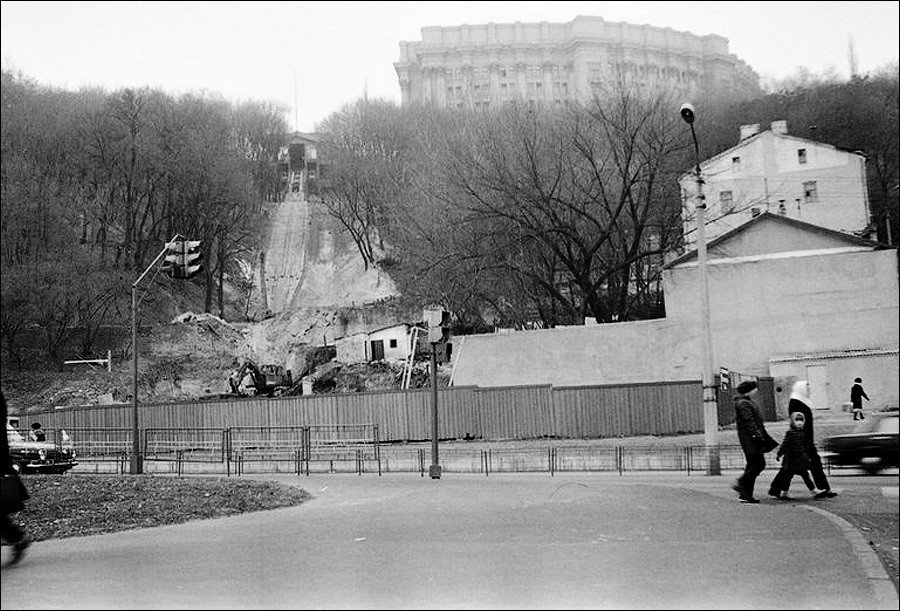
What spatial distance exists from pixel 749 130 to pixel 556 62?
12973mm

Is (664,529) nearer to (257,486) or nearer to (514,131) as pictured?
(257,486)

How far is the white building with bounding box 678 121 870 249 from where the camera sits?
2026 inches

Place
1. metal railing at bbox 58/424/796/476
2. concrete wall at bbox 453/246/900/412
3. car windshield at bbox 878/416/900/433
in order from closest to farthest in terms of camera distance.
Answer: car windshield at bbox 878/416/900/433, metal railing at bbox 58/424/796/476, concrete wall at bbox 453/246/900/412

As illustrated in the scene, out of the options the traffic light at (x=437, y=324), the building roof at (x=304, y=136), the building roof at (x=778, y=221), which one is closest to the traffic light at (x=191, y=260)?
the traffic light at (x=437, y=324)

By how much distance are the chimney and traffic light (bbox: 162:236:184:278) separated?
3855cm

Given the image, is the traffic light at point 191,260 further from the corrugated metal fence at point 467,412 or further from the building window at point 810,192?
the building window at point 810,192

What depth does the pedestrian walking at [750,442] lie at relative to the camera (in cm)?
1410

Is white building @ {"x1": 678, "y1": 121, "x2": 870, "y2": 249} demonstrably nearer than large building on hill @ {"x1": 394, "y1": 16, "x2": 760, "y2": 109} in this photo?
No

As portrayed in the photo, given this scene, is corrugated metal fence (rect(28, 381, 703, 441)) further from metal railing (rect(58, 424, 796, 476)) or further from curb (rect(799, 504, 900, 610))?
curb (rect(799, 504, 900, 610))

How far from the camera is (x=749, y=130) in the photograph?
54000 mm

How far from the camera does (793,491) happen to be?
53.2ft

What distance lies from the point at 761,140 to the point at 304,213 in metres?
75.6

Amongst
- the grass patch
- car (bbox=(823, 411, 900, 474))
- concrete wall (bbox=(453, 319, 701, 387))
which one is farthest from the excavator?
car (bbox=(823, 411, 900, 474))

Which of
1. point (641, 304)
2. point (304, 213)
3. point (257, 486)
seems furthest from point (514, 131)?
point (304, 213)
